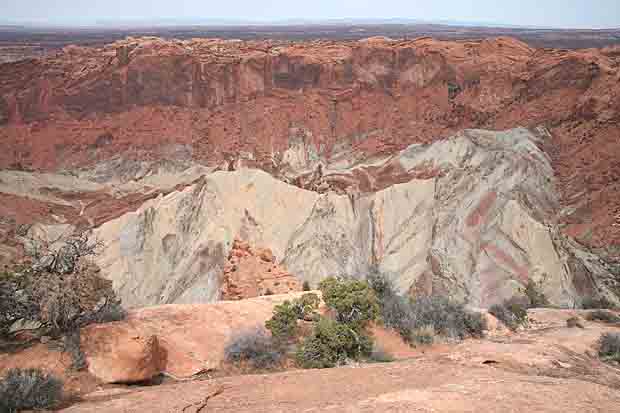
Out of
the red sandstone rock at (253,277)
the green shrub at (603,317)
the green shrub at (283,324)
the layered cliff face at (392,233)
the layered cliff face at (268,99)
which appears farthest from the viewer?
the layered cliff face at (268,99)

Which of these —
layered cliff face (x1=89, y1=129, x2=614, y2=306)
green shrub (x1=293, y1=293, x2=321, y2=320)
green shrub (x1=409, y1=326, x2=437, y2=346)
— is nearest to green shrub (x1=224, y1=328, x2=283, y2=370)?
green shrub (x1=293, y1=293, x2=321, y2=320)

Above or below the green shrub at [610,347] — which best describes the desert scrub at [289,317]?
above

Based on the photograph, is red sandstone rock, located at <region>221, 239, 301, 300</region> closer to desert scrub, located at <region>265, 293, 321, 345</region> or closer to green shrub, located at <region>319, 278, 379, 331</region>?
desert scrub, located at <region>265, 293, 321, 345</region>

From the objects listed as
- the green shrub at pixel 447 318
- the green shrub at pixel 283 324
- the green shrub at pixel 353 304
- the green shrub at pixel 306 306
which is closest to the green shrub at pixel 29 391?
the green shrub at pixel 283 324

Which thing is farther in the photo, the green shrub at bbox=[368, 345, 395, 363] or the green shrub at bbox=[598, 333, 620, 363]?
the green shrub at bbox=[598, 333, 620, 363]

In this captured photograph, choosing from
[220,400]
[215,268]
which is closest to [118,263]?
[215,268]

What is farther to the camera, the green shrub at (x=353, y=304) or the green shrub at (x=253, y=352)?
the green shrub at (x=353, y=304)

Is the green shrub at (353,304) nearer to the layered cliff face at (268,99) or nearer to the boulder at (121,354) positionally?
the boulder at (121,354)

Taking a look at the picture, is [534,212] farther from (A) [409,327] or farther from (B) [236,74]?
(B) [236,74]
